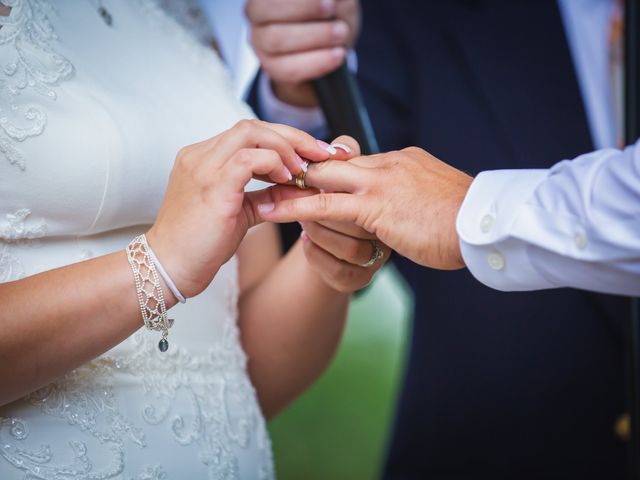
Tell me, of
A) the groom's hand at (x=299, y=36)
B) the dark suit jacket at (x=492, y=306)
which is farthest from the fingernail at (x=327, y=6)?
the dark suit jacket at (x=492, y=306)

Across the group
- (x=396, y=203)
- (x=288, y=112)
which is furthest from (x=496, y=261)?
(x=288, y=112)

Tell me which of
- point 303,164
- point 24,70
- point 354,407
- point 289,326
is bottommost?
point 354,407

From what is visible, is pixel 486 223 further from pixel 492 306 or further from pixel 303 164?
pixel 492 306

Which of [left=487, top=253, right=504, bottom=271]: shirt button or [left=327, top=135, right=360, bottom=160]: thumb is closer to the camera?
[left=487, top=253, right=504, bottom=271]: shirt button

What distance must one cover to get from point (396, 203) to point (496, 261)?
0.66ft

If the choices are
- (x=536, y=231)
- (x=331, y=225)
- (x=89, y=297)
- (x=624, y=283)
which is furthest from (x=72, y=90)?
(x=624, y=283)

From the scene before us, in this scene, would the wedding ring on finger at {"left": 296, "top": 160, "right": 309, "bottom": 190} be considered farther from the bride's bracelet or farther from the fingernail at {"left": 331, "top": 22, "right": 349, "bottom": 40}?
the fingernail at {"left": 331, "top": 22, "right": 349, "bottom": 40}

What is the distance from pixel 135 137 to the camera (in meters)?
1.25

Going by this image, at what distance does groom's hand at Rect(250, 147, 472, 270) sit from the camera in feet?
3.94

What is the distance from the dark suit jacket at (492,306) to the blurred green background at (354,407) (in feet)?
5.86

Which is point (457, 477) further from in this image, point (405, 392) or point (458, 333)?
point (458, 333)

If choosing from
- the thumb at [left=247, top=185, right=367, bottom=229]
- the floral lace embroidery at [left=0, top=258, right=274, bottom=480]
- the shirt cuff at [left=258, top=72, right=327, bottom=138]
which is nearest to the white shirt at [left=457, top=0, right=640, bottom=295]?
the thumb at [left=247, top=185, right=367, bottom=229]

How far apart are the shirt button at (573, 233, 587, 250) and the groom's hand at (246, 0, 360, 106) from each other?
0.88 m

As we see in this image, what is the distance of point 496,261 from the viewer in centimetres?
113
